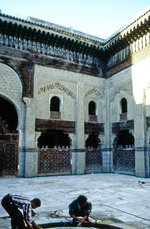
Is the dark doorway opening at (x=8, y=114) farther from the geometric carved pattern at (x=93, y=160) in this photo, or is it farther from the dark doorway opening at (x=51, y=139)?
the geometric carved pattern at (x=93, y=160)

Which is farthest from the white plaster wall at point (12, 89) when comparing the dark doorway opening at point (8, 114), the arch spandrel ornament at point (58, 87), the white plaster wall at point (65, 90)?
the dark doorway opening at point (8, 114)

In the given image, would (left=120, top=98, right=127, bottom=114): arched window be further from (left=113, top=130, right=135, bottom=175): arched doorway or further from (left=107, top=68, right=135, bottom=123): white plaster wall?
(left=113, top=130, right=135, bottom=175): arched doorway

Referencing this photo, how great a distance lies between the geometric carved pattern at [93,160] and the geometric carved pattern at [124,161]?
0.87 m

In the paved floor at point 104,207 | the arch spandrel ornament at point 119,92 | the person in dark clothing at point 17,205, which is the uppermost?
the arch spandrel ornament at point 119,92

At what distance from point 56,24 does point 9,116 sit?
606 cm

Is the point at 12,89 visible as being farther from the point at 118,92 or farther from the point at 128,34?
the point at 128,34

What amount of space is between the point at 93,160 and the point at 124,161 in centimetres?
175

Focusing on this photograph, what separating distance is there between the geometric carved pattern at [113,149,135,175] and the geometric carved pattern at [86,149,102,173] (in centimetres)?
87

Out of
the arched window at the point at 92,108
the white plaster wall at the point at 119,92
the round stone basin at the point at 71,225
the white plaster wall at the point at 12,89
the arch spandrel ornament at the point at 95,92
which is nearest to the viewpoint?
the round stone basin at the point at 71,225

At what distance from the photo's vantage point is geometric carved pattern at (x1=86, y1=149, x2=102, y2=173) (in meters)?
A: 12.6

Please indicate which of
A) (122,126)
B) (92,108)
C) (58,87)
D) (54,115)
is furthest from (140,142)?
(58,87)

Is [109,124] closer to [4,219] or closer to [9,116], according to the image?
[9,116]

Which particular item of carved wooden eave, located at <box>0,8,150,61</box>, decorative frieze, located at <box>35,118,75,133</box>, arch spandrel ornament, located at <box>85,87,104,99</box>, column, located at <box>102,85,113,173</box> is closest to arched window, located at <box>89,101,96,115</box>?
arch spandrel ornament, located at <box>85,87,104,99</box>

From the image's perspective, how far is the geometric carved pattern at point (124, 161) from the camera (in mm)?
11539
